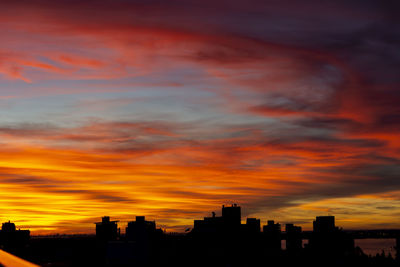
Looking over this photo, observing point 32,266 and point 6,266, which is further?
point 6,266

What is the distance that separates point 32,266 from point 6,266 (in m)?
2.53

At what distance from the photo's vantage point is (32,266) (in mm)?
9836

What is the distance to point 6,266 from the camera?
12039mm
